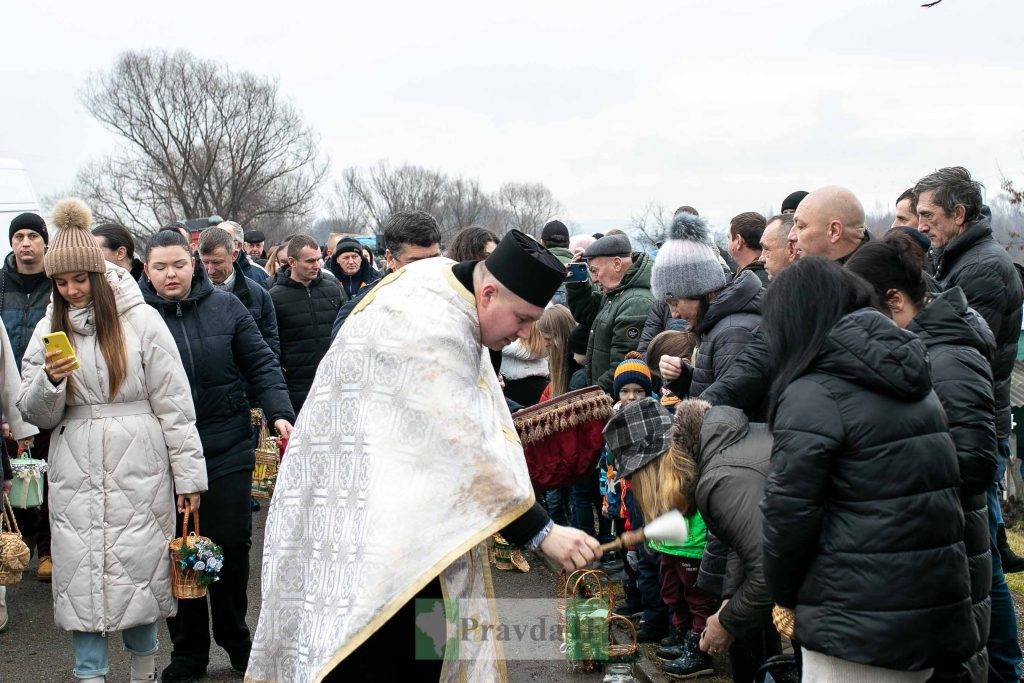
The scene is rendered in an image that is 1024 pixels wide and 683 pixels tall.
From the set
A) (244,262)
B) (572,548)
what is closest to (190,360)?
(572,548)

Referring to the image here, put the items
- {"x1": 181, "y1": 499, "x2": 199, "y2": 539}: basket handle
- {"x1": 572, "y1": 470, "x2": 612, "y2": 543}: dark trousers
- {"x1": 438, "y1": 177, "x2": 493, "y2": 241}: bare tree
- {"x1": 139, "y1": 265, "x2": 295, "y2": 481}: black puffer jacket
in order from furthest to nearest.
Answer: {"x1": 438, "y1": 177, "x2": 493, "y2": 241}: bare tree < {"x1": 572, "y1": 470, "x2": 612, "y2": 543}: dark trousers < {"x1": 139, "y1": 265, "x2": 295, "y2": 481}: black puffer jacket < {"x1": 181, "y1": 499, "x2": 199, "y2": 539}: basket handle

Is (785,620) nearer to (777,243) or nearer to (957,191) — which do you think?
(777,243)

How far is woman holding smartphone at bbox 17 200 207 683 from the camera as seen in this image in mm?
4934

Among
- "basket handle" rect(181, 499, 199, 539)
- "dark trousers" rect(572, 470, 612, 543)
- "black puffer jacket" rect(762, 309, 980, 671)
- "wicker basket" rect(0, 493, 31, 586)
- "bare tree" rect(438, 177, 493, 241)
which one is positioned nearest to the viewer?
"black puffer jacket" rect(762, 309, 980, 671)

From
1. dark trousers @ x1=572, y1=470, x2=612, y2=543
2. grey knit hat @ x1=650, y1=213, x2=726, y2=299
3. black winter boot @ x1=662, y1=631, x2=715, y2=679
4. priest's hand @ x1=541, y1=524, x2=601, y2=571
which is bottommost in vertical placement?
black winter boot @ x1=662, y1=631, x2=715, y2=679

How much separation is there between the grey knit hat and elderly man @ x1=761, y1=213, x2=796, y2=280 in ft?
0.87

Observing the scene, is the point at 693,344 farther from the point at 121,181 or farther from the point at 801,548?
the point at 121,181

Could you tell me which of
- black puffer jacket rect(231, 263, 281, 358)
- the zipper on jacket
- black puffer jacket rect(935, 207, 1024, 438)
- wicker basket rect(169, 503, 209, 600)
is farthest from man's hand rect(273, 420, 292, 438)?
black puffer jacket rect(935, 207, 1024, 438)

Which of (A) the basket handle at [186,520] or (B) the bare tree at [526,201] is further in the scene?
(B) the bare tree at [526,201]

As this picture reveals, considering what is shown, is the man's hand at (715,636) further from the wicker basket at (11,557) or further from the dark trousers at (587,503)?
the wicker basket at (11,557)

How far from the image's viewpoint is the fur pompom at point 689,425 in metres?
4.43

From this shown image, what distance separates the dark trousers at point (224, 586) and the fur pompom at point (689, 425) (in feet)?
8.27

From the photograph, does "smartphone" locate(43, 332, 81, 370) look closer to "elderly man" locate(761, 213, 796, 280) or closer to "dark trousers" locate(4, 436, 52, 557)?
"dark trousers" locate(4, 436, 52, 557)

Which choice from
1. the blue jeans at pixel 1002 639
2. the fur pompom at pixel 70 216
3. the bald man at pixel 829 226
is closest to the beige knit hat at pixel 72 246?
the fur pompom at pixel 70 216
